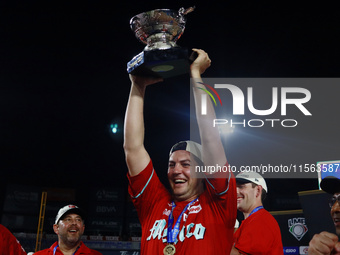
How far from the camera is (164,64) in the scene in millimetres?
2703

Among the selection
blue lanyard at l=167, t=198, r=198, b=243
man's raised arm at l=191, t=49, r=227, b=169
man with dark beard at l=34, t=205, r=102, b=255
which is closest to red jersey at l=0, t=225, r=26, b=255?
man with dark beard at l=34, t=205, r=102, b=255

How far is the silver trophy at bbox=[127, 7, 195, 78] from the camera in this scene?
267 centimetres

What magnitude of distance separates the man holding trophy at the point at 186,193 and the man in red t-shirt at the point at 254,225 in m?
0.73

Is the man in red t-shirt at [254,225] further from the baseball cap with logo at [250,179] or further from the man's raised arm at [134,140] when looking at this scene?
the man's raised arm at [134,140]

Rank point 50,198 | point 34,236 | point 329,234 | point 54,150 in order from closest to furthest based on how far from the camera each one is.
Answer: point 329,234 < point 34,236 < point 50,198 < point 54,150

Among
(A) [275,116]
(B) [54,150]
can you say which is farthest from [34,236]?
(A) [275,116]

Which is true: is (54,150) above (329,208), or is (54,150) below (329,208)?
above

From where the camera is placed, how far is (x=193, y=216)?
260cm

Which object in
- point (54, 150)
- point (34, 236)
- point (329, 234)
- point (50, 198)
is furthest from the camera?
point (54, 150)

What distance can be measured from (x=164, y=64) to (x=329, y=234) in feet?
8.63

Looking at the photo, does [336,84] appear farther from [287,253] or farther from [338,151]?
[287,253]

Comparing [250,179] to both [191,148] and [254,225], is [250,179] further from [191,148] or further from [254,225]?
[191,148]

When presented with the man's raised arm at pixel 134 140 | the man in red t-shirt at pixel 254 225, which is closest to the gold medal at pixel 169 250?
the man's raised arm at pixel 134 140

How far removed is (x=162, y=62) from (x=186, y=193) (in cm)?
87
